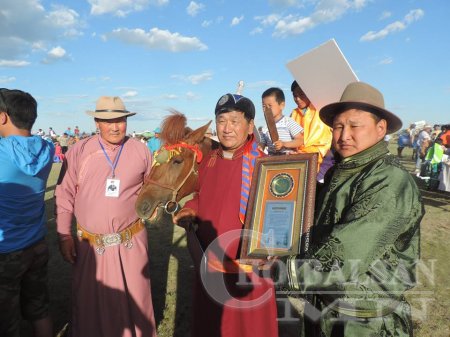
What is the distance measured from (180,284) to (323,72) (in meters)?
4.26

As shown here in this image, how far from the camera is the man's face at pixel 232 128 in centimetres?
246

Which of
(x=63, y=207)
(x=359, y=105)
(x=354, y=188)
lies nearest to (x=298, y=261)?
(x=354, y=188)

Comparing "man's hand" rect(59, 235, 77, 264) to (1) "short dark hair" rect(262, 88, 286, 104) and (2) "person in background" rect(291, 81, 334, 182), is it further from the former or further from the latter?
(1) "short dark hair" rect(262, 88, 286, 104)

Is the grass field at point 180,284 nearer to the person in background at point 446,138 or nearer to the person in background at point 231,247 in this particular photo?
the person in background at point 231,247

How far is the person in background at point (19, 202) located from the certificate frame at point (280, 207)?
2060 mm

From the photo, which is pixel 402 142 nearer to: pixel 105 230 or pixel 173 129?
pixel 173 129

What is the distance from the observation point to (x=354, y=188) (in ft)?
5.23

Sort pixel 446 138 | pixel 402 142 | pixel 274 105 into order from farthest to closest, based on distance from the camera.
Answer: pixel 402 142, pixel 446 138, pixel 274 105

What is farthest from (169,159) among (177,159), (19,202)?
(19,202)

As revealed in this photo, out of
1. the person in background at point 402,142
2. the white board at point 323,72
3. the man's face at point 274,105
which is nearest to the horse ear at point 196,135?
the white board at point 323,72

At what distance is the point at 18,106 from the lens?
2600mm

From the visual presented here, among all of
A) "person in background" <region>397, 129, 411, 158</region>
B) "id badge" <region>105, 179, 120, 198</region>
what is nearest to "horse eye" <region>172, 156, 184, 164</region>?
"id badge" <region>105, 179, 120, 198</region>

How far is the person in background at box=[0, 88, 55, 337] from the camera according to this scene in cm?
256

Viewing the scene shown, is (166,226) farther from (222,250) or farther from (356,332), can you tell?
(356,332)
